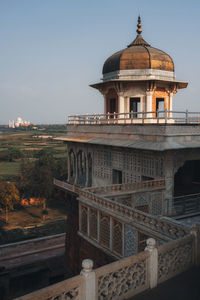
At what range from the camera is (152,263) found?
6.18 m

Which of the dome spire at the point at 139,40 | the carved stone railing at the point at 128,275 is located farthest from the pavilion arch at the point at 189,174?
the carved stone railing at the point at 128,275

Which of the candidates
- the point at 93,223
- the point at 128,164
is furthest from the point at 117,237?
the point at 128,164

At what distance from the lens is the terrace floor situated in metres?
5.90

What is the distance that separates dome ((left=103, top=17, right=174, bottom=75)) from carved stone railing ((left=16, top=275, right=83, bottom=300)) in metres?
15.4

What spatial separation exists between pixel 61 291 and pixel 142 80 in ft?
48.1

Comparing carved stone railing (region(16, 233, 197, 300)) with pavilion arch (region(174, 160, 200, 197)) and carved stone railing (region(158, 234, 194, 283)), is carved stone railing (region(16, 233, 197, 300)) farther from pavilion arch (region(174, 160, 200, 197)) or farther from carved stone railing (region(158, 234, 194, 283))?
pavilion arch (region(174, 160, 200, 197))

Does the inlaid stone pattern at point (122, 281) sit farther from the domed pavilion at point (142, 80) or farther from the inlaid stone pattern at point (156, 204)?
the domed pavilion at point (142, 80)

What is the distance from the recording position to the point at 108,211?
35.8ft

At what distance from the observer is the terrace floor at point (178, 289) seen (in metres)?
5.90

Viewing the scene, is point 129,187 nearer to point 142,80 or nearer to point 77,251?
point 77,251

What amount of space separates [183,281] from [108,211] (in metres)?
4.79

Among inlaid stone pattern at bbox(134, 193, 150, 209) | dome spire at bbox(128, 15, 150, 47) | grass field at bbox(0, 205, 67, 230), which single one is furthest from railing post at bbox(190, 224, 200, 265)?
grass field at bbox(0, 205, 67, 230)

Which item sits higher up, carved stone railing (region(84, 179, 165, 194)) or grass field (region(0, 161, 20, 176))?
carved stone railing (region(84, 179, 165, 194))

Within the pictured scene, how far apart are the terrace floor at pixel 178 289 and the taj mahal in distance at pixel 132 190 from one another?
0.43 feet
